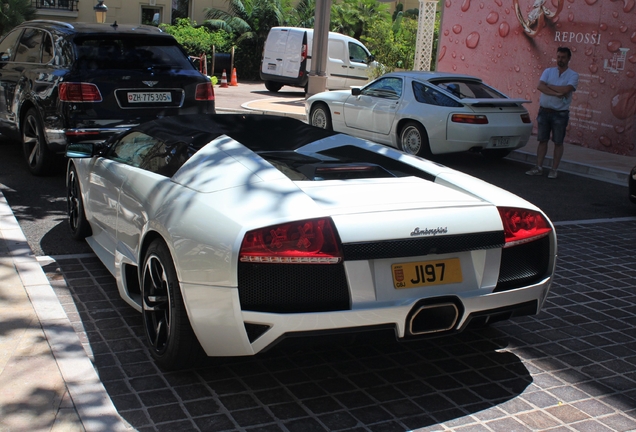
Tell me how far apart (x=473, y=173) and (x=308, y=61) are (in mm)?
14289

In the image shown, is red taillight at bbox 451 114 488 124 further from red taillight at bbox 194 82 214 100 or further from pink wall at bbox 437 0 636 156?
red taillight at bbox 194 82 214 100

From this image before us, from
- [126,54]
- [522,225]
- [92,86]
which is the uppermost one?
[126,54]

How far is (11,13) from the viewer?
93.2ft

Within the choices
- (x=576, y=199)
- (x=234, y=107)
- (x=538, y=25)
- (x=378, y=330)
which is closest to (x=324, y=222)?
(x=378, y=330)

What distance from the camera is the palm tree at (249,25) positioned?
3241 centimetres

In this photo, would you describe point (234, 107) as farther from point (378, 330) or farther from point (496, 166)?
point (378, 330)

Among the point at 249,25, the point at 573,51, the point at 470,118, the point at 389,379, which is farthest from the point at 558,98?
the point at 249,25

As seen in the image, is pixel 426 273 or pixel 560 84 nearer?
pixel 426 273

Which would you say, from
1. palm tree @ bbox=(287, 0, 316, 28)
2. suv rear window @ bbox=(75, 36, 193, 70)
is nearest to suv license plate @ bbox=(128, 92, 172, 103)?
suv rear window @ bbox=(75, 36, 193, 70)

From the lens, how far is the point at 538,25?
15992mm

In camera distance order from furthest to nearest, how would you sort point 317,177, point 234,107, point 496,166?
point 234,107 < point 496,166 < point 317,177

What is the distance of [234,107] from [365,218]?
1615 centimetres

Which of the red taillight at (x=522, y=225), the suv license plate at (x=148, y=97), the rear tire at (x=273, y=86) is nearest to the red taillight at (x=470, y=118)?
the suv license plate at (x=148, y=97)

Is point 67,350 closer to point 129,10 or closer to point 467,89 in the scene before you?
point 467,89
